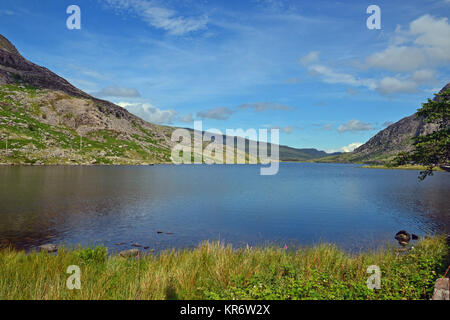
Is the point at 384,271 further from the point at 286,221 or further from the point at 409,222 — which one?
the point at 409,222

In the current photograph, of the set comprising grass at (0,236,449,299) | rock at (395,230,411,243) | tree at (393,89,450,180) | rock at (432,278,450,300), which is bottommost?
rock at (395,230,411,243)

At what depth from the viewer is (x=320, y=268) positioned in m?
15.1

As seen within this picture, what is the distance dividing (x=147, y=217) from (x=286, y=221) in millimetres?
22608

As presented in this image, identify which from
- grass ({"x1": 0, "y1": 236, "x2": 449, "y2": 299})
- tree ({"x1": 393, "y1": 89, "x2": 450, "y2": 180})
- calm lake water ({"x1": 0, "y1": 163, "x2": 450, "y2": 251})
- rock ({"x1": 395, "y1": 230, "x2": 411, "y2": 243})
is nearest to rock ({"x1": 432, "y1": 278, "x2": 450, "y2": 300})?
grass ({"x1": 0, "y1": 236, "x2": 449, "y2": 299})

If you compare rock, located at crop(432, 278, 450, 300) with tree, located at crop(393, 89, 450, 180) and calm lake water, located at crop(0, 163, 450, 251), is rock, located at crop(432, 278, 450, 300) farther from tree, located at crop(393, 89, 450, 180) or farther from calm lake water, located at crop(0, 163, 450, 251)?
calm lake water, located at crop(0, 163, 450, 251)

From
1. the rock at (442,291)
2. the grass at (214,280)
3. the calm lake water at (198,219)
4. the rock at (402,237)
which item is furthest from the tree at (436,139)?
the rock at (442,291)

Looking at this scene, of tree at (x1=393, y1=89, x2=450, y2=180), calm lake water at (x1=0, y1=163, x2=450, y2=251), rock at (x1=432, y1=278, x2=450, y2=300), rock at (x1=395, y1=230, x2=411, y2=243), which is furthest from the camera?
rock at (x1=395, y1=230, x2=411, y2=243)

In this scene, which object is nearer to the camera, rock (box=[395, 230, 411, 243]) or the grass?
the grass

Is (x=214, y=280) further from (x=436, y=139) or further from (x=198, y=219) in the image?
(x=198, y=219)

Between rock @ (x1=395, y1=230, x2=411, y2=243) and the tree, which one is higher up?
the tree

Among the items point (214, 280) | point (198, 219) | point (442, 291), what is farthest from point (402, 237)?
point (214, 280)

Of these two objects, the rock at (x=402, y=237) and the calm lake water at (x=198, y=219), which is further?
the rock at (x=402, y=237)

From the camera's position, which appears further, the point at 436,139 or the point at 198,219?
the point at 198,219

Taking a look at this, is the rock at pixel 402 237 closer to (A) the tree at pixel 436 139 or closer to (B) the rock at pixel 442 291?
(A) the tree at pixel 436 139
